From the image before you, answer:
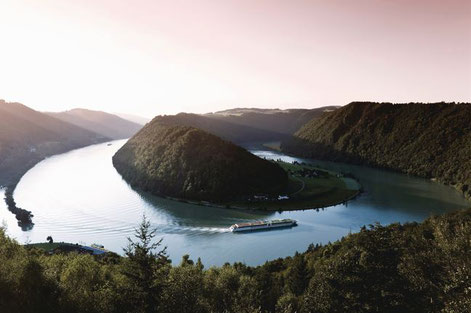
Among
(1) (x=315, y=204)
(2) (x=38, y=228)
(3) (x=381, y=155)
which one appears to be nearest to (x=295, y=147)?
(3) (x=381, y=155)

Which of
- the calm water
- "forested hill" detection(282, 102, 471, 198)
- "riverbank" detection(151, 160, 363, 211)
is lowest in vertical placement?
the calm water

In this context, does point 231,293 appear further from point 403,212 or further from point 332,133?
point 332,133

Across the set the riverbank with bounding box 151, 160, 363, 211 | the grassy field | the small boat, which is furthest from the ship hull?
the grassy field

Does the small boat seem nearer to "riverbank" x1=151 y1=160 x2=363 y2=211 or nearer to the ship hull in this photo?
the ship hull

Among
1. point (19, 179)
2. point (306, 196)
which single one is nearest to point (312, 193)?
point (306, 196)

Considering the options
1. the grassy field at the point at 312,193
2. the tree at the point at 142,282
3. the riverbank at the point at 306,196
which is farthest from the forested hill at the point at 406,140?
the tree at the point at 142,282

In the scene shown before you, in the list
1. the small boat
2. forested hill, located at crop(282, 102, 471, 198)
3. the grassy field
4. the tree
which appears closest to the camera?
the tree

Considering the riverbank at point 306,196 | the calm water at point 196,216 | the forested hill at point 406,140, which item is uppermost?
the forested hill at point 406,140

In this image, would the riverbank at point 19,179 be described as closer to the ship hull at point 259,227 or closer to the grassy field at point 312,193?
the ship hull at point 259,227
